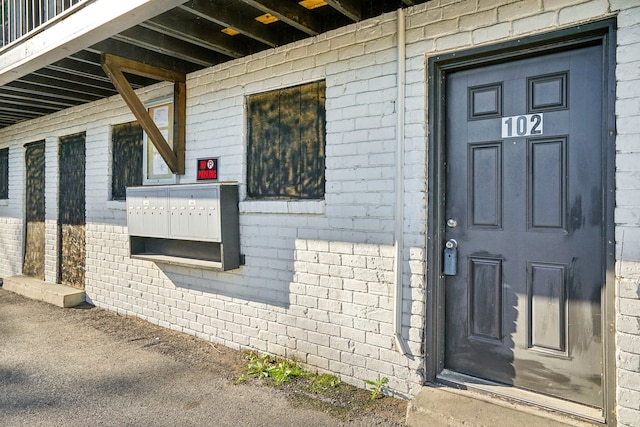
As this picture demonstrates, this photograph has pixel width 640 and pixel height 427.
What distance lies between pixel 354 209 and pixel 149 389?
7.11 ft

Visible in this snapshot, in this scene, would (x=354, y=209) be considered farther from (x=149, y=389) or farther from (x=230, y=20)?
(x=149, y=389)

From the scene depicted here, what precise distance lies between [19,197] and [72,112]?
2370 mm

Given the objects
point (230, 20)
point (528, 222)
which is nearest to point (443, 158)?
point (528, 222)

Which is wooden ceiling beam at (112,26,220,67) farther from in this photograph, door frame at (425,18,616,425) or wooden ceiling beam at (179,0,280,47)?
door frame at (425,18,616,425)

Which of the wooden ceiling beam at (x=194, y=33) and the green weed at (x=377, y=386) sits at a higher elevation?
the wooden ceiling beam at (x=194, y=33)

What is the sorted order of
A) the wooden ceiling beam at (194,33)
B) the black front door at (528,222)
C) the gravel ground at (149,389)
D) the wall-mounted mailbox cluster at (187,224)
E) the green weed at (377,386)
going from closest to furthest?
the black front door at (528,222), the gravel ground at (149,389), the green weed at (377,386), the wooden ceiling beam at (194,33), the wall-mounted mailbox cluster at (187,224)

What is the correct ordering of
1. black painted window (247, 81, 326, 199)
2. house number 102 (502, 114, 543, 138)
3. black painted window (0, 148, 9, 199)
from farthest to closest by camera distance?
black painted window (0, 148, 9, 199), black painted window (247, 81, 326, 199), house number 102 (502, 114, 543, 138)

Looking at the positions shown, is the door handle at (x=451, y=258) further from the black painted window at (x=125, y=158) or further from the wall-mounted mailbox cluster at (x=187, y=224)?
the black painted window at (x=125, y=158)

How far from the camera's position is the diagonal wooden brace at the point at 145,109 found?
4066 millimetres

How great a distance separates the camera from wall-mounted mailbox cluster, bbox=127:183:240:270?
4.04m

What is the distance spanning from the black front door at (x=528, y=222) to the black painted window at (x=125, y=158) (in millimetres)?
3867

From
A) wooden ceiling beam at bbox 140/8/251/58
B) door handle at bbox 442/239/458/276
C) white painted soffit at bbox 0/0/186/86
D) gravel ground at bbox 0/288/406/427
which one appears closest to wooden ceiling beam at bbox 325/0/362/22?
white painted soffit at bbox 0/0/186/86

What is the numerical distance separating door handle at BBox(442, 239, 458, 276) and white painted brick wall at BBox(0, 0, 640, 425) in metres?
0.17

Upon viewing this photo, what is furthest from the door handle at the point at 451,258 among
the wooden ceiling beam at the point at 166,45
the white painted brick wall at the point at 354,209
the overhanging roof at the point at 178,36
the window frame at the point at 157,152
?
the window frame at the point at 157,152
